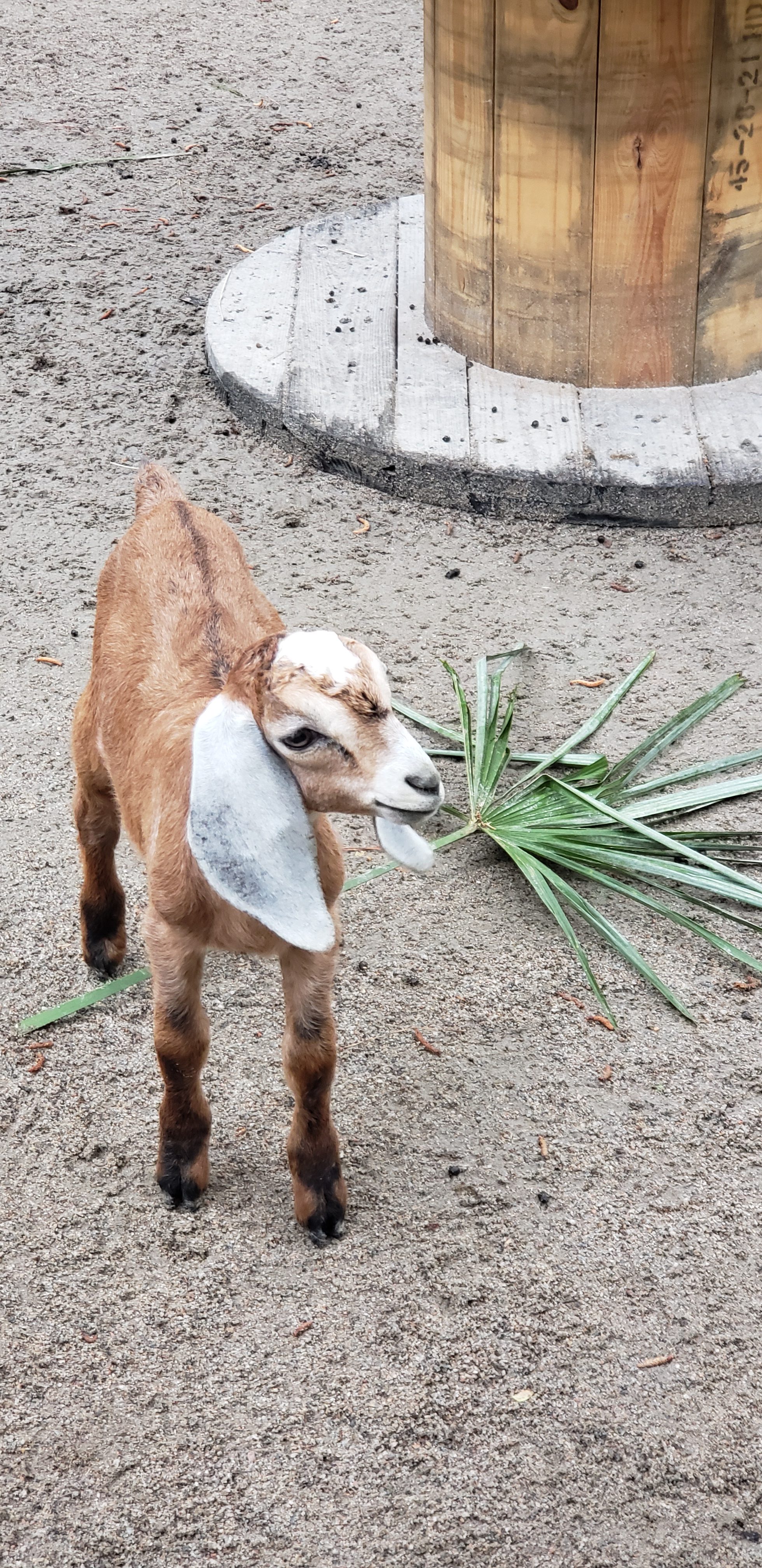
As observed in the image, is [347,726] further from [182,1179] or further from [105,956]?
[105,956]

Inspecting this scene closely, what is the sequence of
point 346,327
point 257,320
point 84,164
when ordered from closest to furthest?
point 346,327 < point 257,320 < point 84,164

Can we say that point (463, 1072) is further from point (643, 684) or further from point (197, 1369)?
point (643, 684)

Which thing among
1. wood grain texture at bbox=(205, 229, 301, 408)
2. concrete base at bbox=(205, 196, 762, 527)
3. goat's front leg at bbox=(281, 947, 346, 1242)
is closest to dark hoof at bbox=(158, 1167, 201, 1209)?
goat's front leg at bbox=(281, 947, 346, 1242)

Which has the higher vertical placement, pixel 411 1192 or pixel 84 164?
pixel 84 164

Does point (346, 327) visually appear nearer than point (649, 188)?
No

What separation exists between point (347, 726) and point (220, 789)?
23 cm

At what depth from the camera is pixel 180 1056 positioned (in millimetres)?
2504

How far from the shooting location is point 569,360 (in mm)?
5020

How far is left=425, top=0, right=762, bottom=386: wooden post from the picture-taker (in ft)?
14.5

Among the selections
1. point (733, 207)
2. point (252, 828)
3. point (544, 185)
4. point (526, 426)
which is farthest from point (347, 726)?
point (733, 207)

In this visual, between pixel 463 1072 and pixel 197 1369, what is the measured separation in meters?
0.85

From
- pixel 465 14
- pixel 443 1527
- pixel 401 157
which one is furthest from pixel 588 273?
pixel 443 1527

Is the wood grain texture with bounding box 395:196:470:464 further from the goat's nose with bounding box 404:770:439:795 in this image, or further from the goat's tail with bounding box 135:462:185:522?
the goat's nose with bounding box 404:770:439:795

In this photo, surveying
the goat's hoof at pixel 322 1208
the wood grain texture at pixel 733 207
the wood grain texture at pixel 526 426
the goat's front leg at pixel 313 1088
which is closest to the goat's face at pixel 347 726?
the goat's front leg at pixel 313 1088
